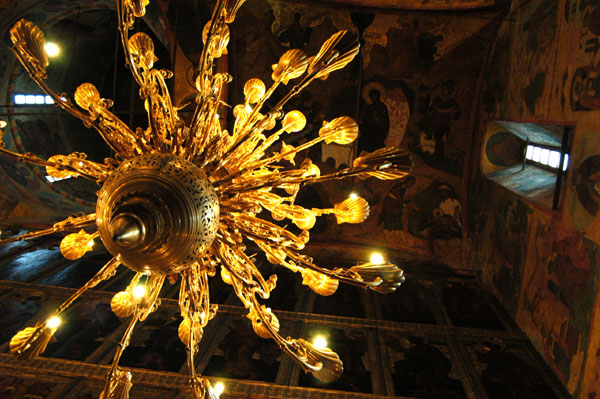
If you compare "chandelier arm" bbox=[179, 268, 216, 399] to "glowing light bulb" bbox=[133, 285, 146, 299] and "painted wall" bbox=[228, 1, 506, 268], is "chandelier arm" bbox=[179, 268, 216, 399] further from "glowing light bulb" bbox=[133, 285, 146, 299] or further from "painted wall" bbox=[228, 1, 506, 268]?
"painted wall" bbox=[228, 1, 506, 268]

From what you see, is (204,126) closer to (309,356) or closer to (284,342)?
(284,342)

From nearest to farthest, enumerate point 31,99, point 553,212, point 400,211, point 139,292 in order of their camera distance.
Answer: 1. point 139,292
2. point 553,212
3. point 400,211
4. point 31,99

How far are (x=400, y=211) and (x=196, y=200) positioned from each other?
7.53m

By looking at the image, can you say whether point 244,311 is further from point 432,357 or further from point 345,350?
point 432,357

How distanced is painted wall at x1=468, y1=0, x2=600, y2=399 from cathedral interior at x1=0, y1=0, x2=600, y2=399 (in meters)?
0.03

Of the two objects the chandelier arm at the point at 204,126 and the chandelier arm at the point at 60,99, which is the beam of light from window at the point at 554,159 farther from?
the chandelier arm at the point at 60,99

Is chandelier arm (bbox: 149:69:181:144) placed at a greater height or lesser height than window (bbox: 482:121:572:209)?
greater

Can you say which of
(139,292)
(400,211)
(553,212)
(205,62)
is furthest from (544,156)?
(139,292)

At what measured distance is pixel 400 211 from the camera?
958cm

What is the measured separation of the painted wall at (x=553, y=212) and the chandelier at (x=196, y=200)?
3.73 meters

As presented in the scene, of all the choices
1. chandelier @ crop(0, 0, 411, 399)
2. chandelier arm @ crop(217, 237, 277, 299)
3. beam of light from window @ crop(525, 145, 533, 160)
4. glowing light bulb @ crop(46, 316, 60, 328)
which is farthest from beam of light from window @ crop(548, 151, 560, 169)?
glowing light bulb @ crop(46, 316, 60, 328)

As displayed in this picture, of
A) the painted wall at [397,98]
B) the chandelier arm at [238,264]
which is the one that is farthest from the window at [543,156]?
the chandelier arm at [238,264]

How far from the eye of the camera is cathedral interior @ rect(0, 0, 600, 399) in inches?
228

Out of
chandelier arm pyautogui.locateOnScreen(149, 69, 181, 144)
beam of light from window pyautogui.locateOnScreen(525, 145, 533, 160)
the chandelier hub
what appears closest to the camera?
the chandelier hub
